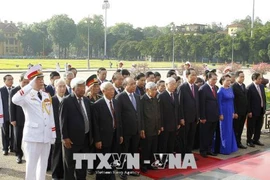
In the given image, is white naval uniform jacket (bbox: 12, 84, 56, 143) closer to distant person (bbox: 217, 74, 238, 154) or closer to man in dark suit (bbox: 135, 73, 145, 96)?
man in dark suit (bbox: 135, 73, 145, 96)

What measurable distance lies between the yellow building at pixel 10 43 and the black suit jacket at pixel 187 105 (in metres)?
95.2

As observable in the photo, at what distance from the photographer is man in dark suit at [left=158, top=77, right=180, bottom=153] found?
224 inches

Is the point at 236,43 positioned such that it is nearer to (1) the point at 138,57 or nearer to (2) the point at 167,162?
(1) the point at 138,57

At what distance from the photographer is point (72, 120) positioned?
4344mm

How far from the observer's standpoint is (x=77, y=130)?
4355 mm

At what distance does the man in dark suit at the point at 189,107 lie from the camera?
20.1 feet

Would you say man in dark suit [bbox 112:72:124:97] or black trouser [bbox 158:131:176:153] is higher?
man in dark suit [bbox 112:72:124:97]

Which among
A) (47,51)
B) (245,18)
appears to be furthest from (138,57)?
(245,18)

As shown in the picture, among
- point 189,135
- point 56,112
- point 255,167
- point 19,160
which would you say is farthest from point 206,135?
point 19,160

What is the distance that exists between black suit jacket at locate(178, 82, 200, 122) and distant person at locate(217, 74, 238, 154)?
78 cm

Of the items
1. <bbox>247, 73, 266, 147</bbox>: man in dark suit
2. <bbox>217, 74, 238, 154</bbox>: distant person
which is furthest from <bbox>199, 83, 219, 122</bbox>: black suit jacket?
<bbox>247, 73, 266, 147</bbox>: man in dark suit

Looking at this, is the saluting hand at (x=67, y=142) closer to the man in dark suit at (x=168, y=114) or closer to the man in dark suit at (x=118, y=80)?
the man in dark suit at (x=118, y=80)

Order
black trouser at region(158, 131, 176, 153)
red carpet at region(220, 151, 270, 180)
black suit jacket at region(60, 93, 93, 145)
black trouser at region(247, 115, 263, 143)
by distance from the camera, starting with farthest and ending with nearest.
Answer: black trouser at region(247, 115, 263, 143), black trouser at region(158, 131, 176, 153), black suit jacket at region(60, 93, 93, 145), red carpet at region(220, 151, 270, 180)

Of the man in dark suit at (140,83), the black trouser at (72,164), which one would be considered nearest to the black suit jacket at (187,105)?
the man in dark suit at (140,83)
